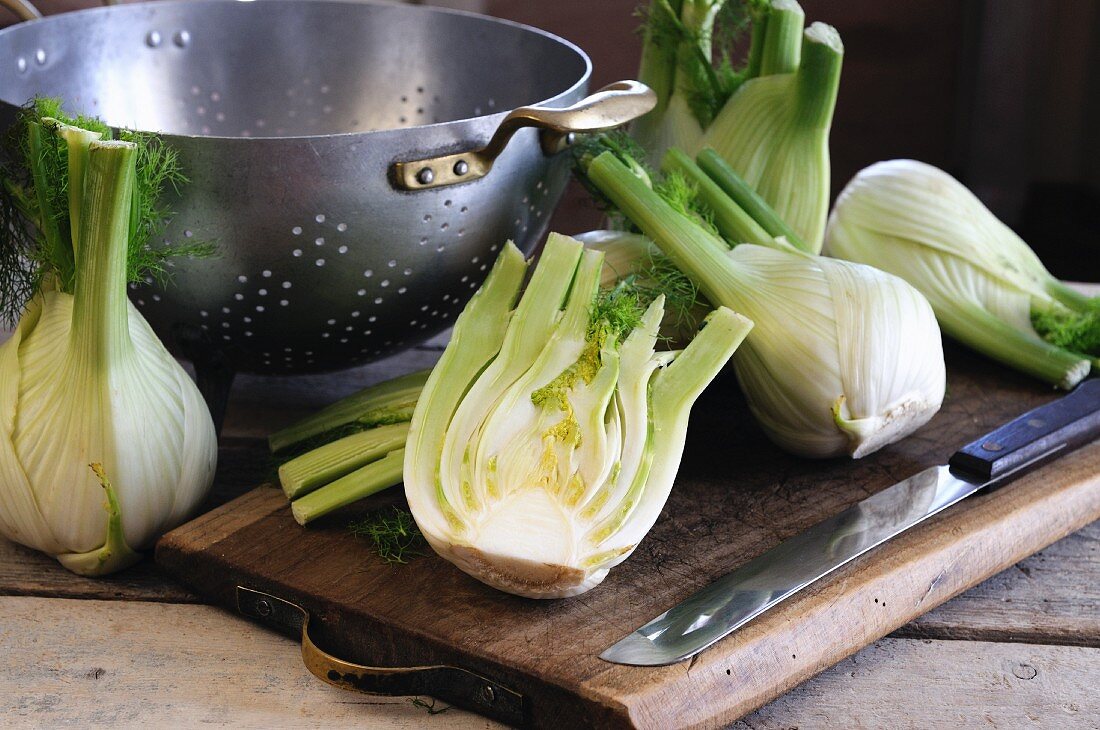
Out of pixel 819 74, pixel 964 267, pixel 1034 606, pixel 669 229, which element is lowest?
pixel 1034 606

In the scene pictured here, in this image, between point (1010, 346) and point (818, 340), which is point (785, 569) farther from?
point (1010, 346)

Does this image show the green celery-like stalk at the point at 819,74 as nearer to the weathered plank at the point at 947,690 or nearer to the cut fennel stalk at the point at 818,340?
the cut fennel stalk at the point at 818,340

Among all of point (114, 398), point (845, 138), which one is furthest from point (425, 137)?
point (845, 138)

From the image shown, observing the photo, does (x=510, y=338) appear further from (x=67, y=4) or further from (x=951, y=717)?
(x=67, y=4)

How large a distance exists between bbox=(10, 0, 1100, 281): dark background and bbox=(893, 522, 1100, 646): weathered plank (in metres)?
1.23

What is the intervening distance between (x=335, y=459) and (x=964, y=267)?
27.5 inches

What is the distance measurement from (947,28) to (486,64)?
1294 millimetres

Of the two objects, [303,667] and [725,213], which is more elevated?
[725,213]

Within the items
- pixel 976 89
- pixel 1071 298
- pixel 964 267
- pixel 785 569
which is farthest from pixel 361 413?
pixel 976 89

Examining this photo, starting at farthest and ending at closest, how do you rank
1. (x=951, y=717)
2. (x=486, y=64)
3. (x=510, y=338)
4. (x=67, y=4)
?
1. (x=67, y=4)
2. (x=486, y=64)
3. (x=510, y=338)
4. (x=951, y=717)

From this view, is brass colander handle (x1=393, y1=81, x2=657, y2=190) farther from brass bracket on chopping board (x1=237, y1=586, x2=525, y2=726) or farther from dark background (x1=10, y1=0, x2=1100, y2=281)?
dark background (x1=10, y1=0, x2=1100, y2=281)

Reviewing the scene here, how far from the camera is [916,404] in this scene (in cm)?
98

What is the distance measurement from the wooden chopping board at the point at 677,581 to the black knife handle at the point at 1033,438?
0.02m

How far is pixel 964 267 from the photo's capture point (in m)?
1.20
